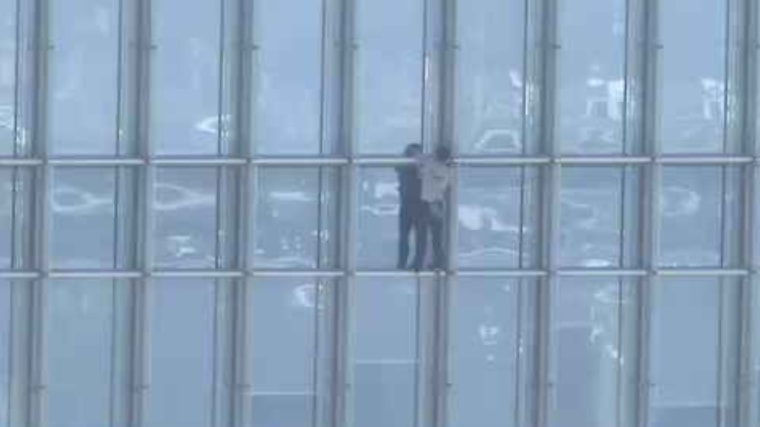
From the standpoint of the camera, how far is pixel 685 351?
2184 centimetres

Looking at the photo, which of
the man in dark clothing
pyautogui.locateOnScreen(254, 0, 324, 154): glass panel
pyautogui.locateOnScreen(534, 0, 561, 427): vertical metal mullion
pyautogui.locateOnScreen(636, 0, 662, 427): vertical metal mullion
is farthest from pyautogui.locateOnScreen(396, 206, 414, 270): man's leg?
pyautogui.locateOnScreen(636, 0, 662, 427): vertical metal mullion

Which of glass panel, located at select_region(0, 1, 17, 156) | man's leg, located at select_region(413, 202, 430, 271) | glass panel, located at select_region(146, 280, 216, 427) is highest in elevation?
glass panel, located at select_region(0, 1, 17, 156)

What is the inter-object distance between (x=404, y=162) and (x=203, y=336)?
6.80 ft

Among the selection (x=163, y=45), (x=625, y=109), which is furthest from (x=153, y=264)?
(x=625, y=109)

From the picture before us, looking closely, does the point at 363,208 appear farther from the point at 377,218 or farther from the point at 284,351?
the point at 284,351

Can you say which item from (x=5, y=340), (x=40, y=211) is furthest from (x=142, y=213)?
(x=5, y=340)

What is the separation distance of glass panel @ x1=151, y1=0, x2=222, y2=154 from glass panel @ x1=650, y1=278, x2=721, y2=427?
12.5 feet

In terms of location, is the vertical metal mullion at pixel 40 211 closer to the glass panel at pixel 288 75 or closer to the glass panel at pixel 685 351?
the glass panel at pixel 288 75

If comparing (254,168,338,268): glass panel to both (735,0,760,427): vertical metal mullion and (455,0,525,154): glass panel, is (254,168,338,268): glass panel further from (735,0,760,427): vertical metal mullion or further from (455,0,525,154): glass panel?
(735,0,760,427): vertical metal mullion

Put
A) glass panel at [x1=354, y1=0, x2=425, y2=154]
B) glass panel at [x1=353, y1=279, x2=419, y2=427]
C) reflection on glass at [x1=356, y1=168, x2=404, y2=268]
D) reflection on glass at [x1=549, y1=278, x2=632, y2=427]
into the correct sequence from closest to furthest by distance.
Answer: glass panel at [x1=354, y1=0, x2=425, y2=154] → reflection on glass at [x1=356, y1=168, x2=404, y2=268] → glass panel at [x1=353, y1=279, x2=419, y2=427] → reflection on glass at [x1=549, y1=278, x2=632, y2=427]

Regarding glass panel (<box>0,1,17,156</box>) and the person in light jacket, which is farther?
the person in light jacket

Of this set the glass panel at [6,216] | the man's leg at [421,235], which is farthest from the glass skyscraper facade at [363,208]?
the man's leg at [421,235]

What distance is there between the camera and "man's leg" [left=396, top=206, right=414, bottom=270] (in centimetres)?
2148

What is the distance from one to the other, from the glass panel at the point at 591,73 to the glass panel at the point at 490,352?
1.23 meters
